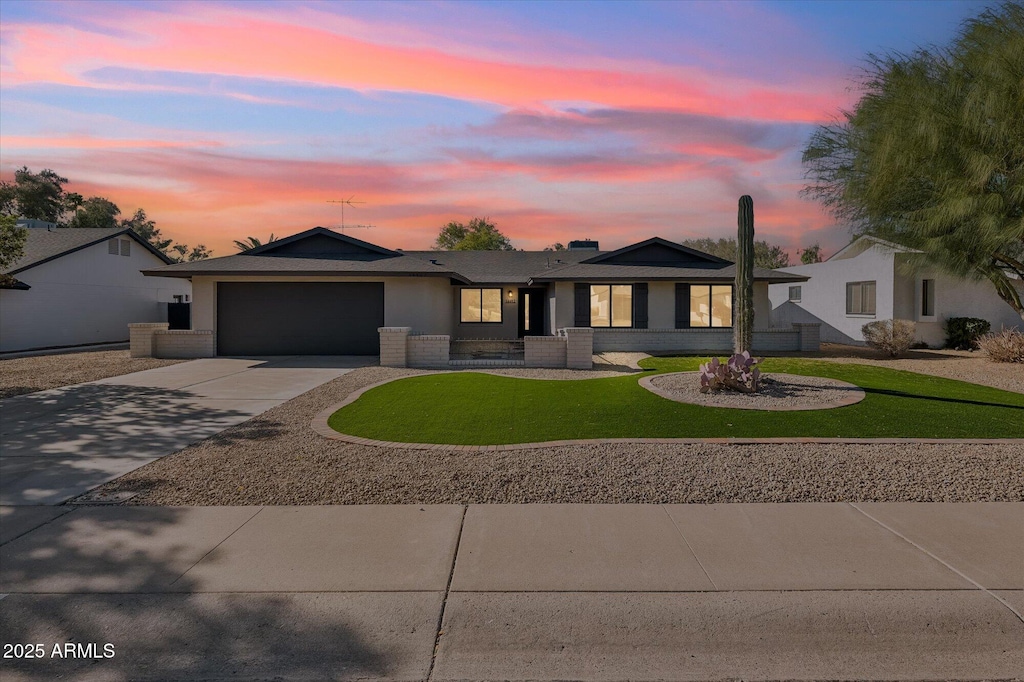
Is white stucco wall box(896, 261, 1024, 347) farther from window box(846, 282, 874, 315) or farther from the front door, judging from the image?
the front door

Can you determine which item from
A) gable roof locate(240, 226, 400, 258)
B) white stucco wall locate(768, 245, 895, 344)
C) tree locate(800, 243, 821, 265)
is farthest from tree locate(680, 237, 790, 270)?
gable roof locate(240, 226, 400, 258)

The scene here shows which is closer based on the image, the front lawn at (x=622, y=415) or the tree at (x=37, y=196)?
the front lawn at (x=622, y=415)

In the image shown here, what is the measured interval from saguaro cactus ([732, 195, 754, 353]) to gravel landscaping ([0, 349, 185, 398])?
14.5 metres

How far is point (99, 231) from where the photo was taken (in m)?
28.2

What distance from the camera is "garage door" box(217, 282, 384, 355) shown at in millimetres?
20484

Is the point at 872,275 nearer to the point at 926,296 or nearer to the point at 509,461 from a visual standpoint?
the point at 926,296

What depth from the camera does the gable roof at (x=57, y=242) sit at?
23984 millimetres

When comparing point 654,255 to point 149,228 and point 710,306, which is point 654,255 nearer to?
point 710,306

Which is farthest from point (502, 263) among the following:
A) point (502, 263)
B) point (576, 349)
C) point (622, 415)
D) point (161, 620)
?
point (161, 620)

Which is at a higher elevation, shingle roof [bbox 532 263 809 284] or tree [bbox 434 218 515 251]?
tree [bbox 434 218 515 251]

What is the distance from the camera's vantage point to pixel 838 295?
2830 cm

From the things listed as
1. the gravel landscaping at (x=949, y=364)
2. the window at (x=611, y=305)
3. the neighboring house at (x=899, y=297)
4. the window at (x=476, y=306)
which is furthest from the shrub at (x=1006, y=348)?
the window at (x=476, y=306)

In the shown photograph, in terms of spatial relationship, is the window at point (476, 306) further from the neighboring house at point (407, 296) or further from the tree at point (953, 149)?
the tree at point (953, 149)

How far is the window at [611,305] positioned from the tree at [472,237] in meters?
39.9
